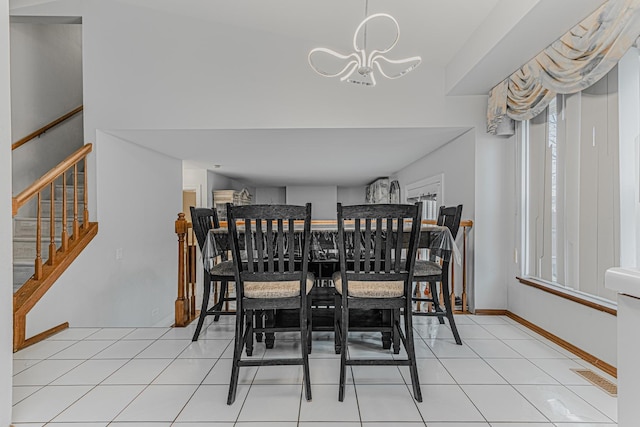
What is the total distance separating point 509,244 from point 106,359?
3449 millimetres

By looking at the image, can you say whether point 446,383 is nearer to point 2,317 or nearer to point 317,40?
point 2,317

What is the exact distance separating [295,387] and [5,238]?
1.56 m

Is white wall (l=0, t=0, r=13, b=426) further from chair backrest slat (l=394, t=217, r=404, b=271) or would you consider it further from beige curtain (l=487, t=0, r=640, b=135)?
beige curtain (l=487, t=0, r=640, b=135)

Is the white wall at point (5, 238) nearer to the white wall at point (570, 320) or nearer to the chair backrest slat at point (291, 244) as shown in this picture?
the chair backrest slat at point (291, 244)

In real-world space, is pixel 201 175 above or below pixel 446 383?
above

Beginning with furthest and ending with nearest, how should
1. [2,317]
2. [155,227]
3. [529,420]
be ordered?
[155,227] < [529,420] < [2,317]

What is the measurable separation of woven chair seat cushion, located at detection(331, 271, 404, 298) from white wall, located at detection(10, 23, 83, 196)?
404 centimetres

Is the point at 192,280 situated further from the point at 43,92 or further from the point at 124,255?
the point at 43,92

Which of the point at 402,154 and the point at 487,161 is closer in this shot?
the point at 487,161

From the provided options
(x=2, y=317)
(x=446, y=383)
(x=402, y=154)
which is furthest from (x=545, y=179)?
(x=2, y=317)

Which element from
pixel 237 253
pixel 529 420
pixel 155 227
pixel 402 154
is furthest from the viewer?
pixel 402 154

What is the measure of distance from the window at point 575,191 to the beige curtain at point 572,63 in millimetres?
175

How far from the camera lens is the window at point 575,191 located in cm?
219

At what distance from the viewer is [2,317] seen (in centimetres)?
151
